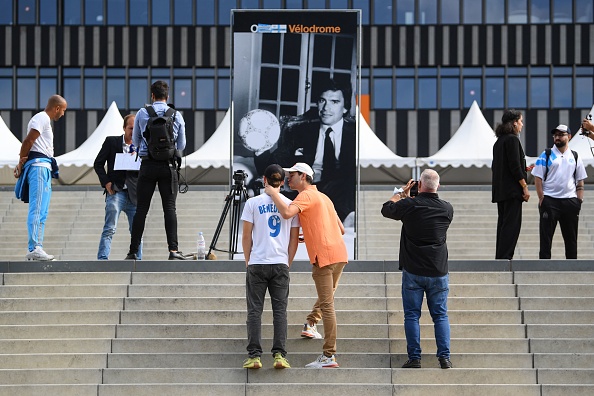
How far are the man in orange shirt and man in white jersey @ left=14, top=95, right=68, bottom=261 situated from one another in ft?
10.8

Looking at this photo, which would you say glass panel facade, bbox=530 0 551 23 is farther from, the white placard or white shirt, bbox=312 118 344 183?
the white placard

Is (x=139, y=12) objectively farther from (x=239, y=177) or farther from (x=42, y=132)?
(x=42, y=132)

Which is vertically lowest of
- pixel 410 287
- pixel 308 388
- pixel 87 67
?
pixel 308 388

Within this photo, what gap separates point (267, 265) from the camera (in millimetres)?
10875

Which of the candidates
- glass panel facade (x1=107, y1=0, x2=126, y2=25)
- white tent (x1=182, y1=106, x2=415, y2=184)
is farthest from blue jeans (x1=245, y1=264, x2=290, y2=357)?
glass panel facade (x1=107, y1=0, x2=126, y2=25)

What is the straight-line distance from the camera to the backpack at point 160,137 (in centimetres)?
1327

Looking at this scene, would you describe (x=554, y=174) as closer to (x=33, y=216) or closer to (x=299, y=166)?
(x=299, y=166)

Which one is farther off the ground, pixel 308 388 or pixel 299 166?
pixel 299 166

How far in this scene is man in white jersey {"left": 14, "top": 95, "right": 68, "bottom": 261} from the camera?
13.4m

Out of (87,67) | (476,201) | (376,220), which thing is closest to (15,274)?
(376,220)

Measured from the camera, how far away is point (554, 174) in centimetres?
1401

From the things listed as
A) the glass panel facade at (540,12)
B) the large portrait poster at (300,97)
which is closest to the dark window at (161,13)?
the glass panel facade at (540,12)

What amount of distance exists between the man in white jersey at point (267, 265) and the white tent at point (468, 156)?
19985 millimetres

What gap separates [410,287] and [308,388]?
1.25 meters
